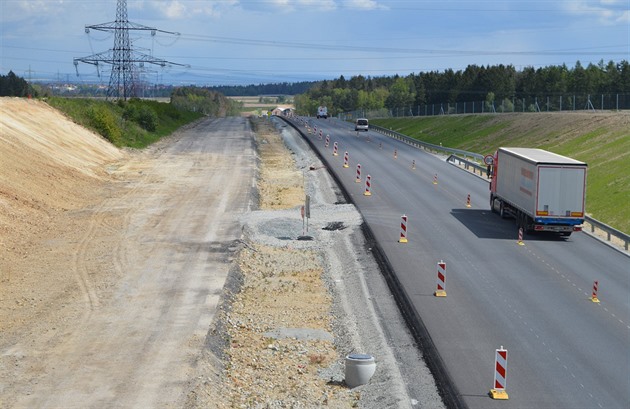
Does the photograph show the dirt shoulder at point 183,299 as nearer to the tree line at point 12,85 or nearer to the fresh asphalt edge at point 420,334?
the fresh asphalt edge at point 420,334

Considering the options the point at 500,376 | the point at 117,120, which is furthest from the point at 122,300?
the point at 117,120

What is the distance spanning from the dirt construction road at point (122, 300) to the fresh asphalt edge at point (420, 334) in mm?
5426

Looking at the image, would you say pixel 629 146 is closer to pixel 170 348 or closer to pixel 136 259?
pixel 136 259

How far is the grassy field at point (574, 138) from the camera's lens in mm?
47469

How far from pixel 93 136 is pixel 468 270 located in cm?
4379

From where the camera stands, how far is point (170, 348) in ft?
71.3

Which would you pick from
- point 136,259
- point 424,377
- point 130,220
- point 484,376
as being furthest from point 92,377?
point 130,220

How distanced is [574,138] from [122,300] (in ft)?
172

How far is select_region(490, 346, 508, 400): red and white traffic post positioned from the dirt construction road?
6470 millimetres

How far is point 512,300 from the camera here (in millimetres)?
26891

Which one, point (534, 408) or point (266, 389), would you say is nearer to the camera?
point (534, 408)

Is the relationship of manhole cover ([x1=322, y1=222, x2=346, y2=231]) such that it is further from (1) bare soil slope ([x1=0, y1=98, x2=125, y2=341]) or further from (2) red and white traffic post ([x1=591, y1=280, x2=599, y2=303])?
(2) red and white traffic post ([x1=591, y1=280, x2=599, y2=303])

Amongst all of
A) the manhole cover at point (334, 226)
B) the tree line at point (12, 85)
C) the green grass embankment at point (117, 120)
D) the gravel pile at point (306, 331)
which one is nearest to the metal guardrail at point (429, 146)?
the green grass embankment at point (117, 120)

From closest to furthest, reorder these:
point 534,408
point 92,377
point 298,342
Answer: point 534,408 → point 92,377 → point 298,342
